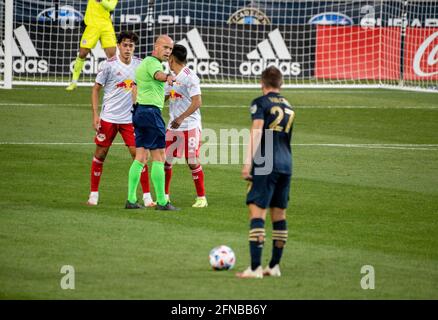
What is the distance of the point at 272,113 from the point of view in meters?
8.98

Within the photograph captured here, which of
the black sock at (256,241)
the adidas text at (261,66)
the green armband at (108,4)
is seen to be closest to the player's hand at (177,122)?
the black sock at (256,241)

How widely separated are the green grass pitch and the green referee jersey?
1343 mm

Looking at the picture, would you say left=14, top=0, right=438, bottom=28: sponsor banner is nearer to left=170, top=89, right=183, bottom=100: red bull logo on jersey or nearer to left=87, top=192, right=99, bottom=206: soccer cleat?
left=170, top=89, right=183, bottom=100: red bull logo on jersey

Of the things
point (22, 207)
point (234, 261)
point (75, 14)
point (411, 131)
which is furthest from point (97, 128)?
point (75, 14)

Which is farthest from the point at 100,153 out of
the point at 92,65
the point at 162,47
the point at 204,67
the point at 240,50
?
the point at 240,50

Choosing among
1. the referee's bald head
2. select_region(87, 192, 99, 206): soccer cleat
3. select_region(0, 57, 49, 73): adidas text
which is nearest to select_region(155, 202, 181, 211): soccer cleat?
select_region(87, 192, 99, 206): soccer cleat

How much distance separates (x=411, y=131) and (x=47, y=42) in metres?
12.1

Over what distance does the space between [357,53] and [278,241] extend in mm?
23041

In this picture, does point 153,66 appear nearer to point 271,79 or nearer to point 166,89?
point 166,89

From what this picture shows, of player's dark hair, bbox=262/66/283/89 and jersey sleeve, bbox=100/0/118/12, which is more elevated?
jersey sleeve, bbox=100/0/118/12

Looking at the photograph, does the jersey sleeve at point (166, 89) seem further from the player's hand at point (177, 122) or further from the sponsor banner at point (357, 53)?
the sponsor banner at point (357, 53)

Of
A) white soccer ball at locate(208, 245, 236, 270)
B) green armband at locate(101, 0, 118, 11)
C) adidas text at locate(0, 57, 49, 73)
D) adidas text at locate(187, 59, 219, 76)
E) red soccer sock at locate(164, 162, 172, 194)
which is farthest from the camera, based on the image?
A: adidas text at locate(187, 59, 219, 76)

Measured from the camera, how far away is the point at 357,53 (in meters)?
31.5

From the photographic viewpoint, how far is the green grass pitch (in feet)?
28.7
